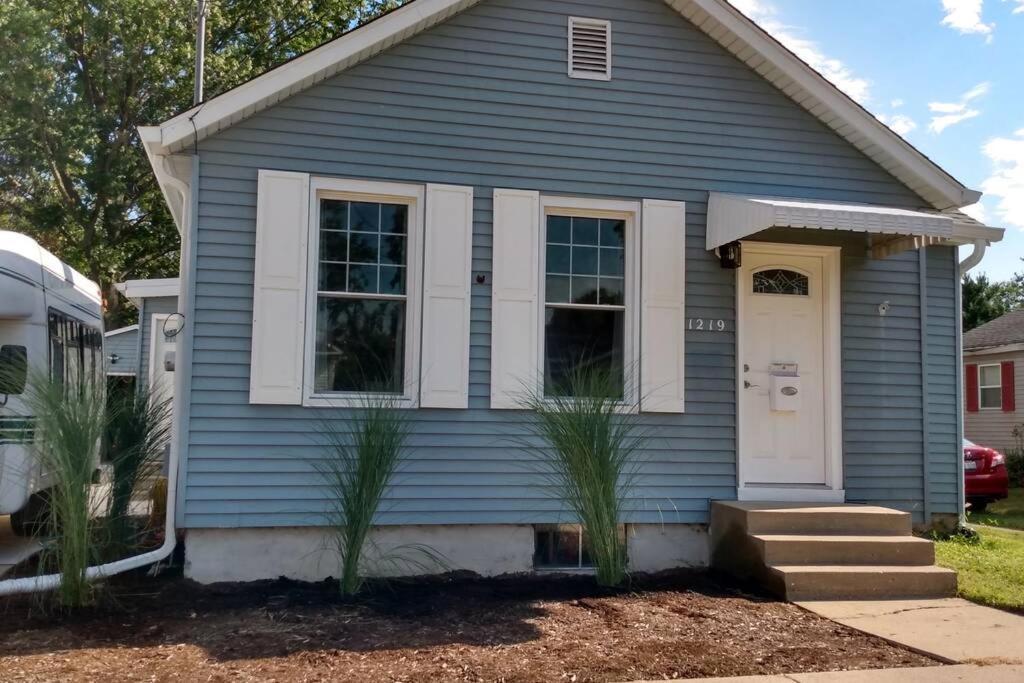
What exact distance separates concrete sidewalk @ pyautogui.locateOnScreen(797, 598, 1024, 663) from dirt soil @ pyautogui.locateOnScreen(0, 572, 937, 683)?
0.18m

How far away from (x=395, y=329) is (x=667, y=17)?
3.55 m

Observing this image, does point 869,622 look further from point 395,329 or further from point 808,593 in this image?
point 395,329

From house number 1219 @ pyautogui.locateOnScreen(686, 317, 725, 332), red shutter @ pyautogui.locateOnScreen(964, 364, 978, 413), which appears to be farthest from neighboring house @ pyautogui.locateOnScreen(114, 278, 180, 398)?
red shutter @ pyautogui.locateOnScreen(964, 364, 978, 413)

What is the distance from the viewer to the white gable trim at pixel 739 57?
6395 millimetres

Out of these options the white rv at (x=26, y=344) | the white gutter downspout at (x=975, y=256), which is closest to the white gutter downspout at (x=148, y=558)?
the white rv at (x=26, y=344)

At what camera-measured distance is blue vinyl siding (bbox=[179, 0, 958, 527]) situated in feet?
21.2

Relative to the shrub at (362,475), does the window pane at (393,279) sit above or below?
above

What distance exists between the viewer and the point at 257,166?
660 centimetres

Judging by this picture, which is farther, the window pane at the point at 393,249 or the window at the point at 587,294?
the window at the point at 587,294

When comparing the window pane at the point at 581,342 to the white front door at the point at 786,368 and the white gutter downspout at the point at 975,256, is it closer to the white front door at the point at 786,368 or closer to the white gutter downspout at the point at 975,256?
the white front door at the point at 786,368

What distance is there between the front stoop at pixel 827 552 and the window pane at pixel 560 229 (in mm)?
2520

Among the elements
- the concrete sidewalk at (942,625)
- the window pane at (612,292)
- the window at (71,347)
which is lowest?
the concrete sidewalk at (942,625)

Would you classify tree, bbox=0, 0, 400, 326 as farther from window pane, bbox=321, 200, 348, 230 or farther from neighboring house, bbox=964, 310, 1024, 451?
neighboring house, bbox=964, 310, 1024, 451

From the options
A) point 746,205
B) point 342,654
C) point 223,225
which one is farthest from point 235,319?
point 746,205
